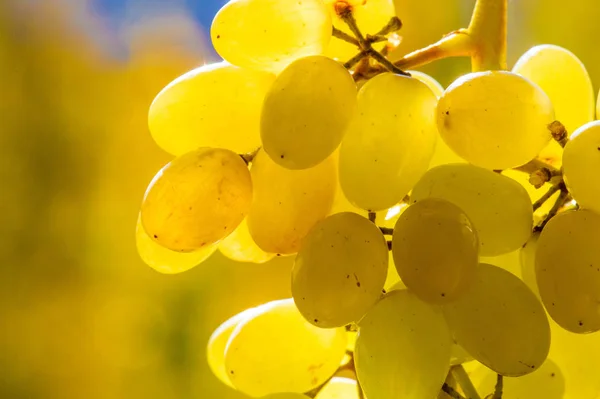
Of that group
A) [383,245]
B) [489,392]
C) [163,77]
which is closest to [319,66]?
[383,245]

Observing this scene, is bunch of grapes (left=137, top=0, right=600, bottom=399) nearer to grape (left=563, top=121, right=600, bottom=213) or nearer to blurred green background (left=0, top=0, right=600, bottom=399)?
grape (left=563, top=121, right=600, bottom=213)

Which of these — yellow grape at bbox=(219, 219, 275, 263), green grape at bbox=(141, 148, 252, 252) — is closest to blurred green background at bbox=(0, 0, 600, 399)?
yellow grape at bbox=(219, 219, 275, 263)

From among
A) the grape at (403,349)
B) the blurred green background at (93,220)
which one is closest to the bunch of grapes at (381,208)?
the grape at (403,349)

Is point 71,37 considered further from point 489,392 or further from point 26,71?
point 489,392

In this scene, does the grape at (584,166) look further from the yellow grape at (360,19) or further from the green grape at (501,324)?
the yellow grape at (360,19)

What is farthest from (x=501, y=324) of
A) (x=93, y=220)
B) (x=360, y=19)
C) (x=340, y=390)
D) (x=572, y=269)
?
(x=93, y=220)

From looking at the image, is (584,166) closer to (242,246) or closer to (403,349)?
(403,349)
